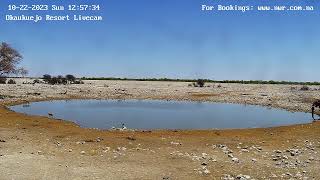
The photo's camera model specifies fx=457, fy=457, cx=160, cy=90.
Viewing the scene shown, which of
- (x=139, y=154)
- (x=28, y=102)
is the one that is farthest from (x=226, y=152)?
(x=28, y=102)

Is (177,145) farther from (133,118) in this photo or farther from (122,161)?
(133,118)

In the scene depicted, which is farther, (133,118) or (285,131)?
(133,118)

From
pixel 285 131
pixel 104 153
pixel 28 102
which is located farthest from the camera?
pixel 28 102

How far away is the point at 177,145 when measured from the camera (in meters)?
20.9

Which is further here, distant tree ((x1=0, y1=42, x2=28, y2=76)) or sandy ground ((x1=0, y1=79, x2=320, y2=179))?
distant tree ((x1=0, y1=42, x2=28, y2=76))

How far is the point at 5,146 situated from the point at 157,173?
7.85m

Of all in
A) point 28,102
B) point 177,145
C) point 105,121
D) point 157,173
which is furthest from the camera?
point 28,102

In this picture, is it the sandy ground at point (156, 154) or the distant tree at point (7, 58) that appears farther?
the distant tree at point (7, 58)

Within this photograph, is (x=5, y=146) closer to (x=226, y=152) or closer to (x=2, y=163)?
(x=2, y=163)

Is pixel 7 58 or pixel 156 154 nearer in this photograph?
pixel 156 154

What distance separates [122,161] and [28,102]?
34.9 metres

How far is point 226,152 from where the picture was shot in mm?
19391

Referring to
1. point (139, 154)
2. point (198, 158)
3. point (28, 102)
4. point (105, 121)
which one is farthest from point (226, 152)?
point (28, 102)

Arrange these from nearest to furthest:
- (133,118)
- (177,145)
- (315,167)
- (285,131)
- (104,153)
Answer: (315,167) < (104,153) < (177,145) < (285,131) < (133,118)
